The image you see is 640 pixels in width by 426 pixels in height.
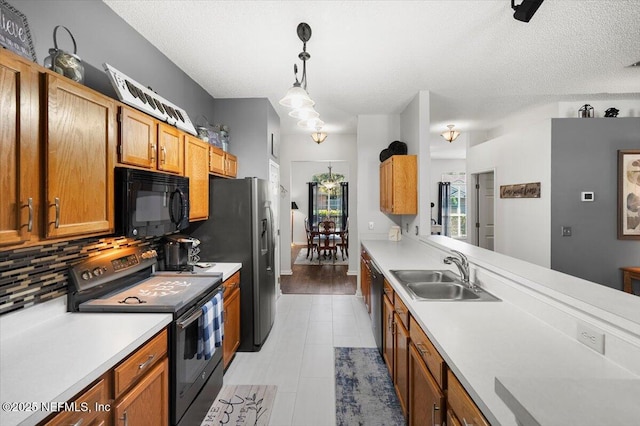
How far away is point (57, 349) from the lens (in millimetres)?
1225

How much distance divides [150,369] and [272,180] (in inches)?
114

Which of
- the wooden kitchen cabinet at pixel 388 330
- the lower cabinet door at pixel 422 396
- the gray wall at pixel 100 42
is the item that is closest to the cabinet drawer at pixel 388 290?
the wooden kitchen cabinet at pixel 388 330

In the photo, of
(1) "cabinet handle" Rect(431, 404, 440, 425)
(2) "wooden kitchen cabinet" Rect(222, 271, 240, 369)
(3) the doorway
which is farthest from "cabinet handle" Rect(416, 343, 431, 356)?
(3) the doorway

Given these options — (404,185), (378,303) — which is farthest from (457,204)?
(378,303)

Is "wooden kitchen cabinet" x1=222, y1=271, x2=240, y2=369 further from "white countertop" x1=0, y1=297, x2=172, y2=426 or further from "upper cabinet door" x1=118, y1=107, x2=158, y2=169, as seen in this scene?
"upper cabinet door" x1=118, y1=107, x2=158, y2=169

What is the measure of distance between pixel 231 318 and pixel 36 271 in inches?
58.0

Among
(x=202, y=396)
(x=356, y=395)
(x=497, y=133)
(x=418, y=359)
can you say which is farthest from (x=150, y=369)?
(x=497, y=133)

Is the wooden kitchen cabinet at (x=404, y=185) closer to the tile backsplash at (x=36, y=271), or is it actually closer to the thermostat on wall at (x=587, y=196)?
the thermostat on wall at (x=587, y=196)

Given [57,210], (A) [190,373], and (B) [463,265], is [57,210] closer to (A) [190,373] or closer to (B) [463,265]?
(A) [190,373]

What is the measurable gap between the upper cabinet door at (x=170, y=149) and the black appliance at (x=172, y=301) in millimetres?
671

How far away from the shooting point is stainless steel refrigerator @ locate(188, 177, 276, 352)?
2812mm

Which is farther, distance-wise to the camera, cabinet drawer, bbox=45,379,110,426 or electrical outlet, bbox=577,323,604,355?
electrical outlet, bbox=577,323,604,355

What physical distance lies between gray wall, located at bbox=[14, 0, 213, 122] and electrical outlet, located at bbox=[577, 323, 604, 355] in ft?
9.38

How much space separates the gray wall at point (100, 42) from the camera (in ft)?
5.02
